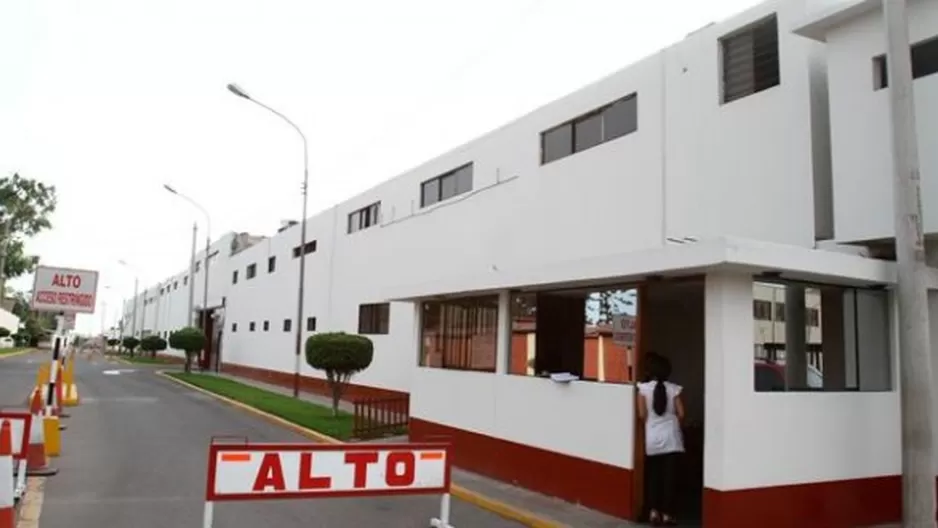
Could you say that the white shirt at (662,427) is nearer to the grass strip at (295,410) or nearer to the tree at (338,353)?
the grass strip at (295,410)

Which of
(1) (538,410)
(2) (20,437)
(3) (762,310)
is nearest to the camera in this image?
(3) (762,310)

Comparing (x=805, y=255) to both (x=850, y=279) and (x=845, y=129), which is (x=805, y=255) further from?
(x=845, y=129)

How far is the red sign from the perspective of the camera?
18.0ft

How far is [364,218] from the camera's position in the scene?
24.5 metres

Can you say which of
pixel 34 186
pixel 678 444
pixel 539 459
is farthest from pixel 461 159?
pixel 34 186

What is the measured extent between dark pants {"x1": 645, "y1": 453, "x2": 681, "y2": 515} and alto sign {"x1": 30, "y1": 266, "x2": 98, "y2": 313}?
11.4 meters

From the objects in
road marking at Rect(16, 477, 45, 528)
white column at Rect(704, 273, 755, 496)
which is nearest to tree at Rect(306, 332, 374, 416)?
road marking at Rect(16, 477, 45, 528)

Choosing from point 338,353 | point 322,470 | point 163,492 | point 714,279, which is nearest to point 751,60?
point 714,279

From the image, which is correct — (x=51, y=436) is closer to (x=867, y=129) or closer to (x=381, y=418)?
(x=381, y=418)

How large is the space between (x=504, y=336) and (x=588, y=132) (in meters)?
5.88

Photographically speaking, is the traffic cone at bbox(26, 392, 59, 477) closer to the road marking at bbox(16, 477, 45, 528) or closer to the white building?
the road marking at bbox(16, 477, 45, 528)

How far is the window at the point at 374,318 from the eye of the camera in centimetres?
2136

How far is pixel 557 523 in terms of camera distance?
764cm

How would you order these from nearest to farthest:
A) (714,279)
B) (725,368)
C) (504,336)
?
(725,368) < (714,279) < (504,336)
